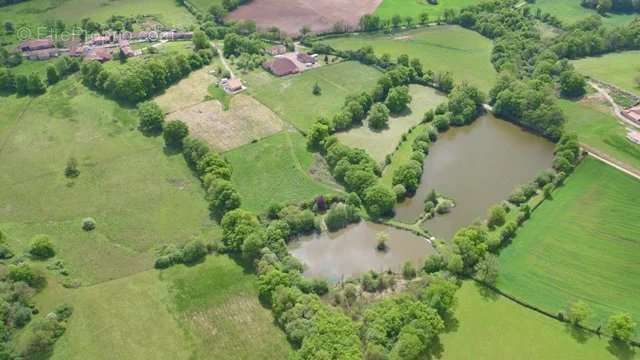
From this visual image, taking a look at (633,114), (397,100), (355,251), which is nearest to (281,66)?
(397,100)

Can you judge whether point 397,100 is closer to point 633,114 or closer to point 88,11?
point 633,114

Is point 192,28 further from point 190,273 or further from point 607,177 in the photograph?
point 607,177

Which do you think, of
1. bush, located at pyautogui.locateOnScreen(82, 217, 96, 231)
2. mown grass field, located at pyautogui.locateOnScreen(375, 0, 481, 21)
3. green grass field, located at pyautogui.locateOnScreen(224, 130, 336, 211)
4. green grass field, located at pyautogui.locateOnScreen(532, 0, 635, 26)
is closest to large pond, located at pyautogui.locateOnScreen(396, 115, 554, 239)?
green grass field, located at pyautogui.locateOnScreen(224, 130, 336, 211)

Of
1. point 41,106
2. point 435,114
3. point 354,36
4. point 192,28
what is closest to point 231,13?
point 192,28

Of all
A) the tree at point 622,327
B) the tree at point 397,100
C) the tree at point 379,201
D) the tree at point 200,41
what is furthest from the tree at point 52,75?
the tree at point 622,327

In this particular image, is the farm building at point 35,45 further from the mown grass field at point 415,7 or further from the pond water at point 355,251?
the pond water at point 355,251

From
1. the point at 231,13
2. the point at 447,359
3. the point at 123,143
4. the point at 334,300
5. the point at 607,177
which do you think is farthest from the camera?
the point at 231,13
